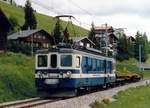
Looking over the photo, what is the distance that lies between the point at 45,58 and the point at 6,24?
18331 millimetres

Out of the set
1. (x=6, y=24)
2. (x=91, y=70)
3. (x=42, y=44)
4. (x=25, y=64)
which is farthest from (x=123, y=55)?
(x=91, y=70)

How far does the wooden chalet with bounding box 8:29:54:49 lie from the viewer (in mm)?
59344

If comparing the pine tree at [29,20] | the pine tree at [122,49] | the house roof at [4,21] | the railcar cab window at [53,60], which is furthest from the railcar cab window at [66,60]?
the pine tree at [29,20]

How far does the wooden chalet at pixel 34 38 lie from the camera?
5934cm

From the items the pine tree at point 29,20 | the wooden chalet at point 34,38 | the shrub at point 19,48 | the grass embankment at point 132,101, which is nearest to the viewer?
the grass embankment at point 132,101

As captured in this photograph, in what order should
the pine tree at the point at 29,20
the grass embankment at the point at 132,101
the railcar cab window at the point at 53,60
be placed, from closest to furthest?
the grass embankment at the point at 132,101, the railcar cab window at the point at 53,60, the pine tree at the point at 29,20

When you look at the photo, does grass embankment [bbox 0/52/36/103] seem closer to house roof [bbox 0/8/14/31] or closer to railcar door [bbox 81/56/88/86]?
railcar door [bbox 81/56/88/86]

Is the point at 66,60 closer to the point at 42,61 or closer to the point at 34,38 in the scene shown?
the point at 42,61

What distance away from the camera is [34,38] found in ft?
203

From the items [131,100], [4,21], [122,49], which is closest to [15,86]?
[131,100]

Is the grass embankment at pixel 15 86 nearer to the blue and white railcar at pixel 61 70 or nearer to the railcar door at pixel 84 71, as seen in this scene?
the blue and white railcar at pixel 61 70

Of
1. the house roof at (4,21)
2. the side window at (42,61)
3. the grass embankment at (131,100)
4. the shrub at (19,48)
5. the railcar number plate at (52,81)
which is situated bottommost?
the grass embankment at (131,100)

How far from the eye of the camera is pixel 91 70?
1800 centimetres

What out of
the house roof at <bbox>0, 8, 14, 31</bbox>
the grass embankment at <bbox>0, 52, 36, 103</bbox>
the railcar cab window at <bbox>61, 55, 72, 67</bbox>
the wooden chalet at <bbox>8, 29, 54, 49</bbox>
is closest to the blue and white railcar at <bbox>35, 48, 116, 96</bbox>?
the railcar cab window at <bbox>61, 55, 72, 67</bbox>
